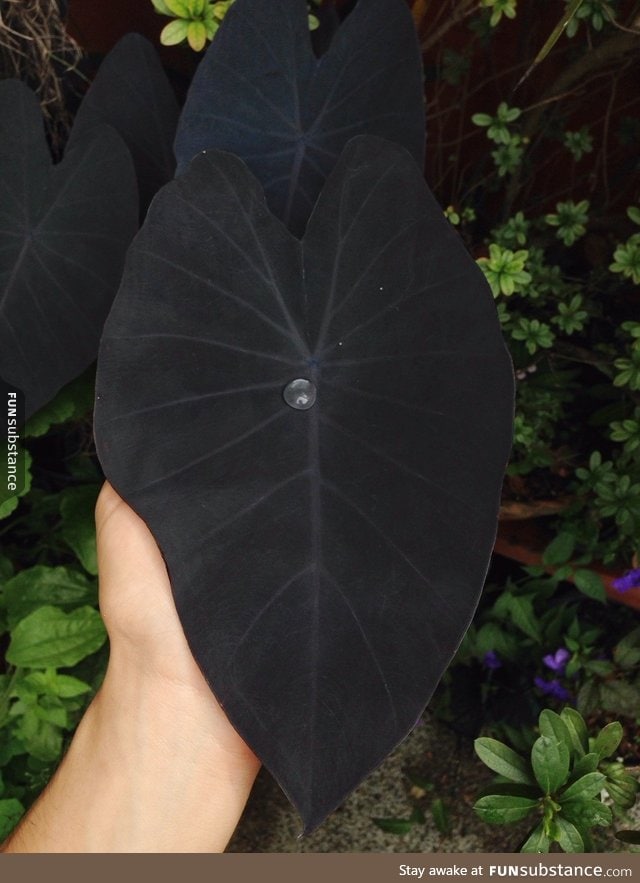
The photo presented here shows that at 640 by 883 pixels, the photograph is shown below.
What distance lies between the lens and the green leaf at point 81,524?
120 centimetres

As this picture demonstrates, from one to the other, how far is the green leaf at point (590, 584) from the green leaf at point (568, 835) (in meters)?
0.38

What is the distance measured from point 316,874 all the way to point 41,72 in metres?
1.15

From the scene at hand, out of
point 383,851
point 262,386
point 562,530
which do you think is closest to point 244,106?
point 262,386

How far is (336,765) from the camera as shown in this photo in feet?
2.08

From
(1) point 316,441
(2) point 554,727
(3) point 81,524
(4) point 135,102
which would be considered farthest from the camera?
(3) point 81,524

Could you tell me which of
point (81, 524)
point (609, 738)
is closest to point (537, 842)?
point (609, 738)

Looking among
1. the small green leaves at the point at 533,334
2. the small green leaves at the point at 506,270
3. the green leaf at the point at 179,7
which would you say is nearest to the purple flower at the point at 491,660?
the small green leaves at the point at 533,334

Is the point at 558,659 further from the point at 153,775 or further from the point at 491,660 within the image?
the point at 153,775

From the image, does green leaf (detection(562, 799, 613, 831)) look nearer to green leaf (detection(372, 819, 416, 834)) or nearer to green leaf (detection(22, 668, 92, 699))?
green leaf (detection(372, 819, 416, 834))

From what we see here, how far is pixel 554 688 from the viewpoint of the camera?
1.25 m

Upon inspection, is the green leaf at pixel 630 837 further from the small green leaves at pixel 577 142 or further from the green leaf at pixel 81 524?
the small green leaves at pixel 577 142

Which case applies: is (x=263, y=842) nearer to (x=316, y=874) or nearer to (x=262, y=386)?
(x=316, y=874)

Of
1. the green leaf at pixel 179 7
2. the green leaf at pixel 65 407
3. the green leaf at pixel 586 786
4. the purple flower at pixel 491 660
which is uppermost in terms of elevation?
the green leaf at pixel 179 7

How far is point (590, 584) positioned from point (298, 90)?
79cm
